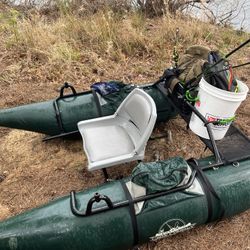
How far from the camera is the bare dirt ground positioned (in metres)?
2.94

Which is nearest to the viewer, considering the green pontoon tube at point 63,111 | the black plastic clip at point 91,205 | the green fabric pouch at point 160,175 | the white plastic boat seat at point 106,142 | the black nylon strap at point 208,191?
the black plastic clip at point 91,205

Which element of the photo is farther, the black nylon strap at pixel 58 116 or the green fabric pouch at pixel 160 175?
the black nylon strap at pixel 58 116

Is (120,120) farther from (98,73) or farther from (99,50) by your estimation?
(99,50)

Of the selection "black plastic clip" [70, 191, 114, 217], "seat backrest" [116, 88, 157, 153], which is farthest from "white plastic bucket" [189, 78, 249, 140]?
"black plastic clip" [70, 191, 114, 217]

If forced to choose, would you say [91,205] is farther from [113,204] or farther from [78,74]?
[78,74]

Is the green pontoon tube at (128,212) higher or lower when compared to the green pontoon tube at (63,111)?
lower

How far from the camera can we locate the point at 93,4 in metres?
6.79

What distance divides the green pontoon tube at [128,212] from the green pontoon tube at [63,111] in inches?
43.7

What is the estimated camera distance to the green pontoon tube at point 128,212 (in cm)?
243

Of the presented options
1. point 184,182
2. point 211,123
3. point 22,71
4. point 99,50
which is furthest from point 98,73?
point 184,182

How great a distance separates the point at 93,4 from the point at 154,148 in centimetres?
394

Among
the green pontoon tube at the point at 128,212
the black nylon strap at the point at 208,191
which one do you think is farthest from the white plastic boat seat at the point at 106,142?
the black nylon strap at the point at 208,191

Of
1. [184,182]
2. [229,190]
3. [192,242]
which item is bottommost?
[192,242]

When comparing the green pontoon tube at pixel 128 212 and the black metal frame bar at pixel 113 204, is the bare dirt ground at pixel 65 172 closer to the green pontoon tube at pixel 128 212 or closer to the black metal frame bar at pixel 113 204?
the green pontoon tube at pixel 128 212
